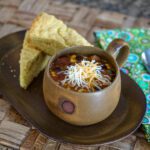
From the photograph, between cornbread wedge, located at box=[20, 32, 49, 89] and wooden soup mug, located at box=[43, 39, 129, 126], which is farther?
cornbread wedge, located at box=[20, 32, 49, 89]

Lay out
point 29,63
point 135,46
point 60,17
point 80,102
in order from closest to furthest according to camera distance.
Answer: point 80,102 → point 29,63 → point 135,46 → point 60,17

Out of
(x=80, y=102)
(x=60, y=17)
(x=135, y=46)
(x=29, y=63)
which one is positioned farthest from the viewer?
(x=60, y=17)

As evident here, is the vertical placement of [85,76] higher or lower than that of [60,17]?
higher

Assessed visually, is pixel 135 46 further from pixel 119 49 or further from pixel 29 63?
pixel 29 63

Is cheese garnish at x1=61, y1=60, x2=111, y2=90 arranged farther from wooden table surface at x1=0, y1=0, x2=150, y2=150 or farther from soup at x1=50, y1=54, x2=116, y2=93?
wooden table surface at x1=0, y1=0, x2=150, y2=150

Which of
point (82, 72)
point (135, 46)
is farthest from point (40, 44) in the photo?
point (135, 46)

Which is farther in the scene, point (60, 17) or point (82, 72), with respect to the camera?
point (60, 17)

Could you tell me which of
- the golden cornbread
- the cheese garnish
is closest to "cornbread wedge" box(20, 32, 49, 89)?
the golden cornbread

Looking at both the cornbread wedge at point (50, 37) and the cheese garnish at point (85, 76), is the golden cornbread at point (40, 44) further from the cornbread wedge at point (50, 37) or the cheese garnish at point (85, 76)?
the cheese garnish at point (85, 76)
